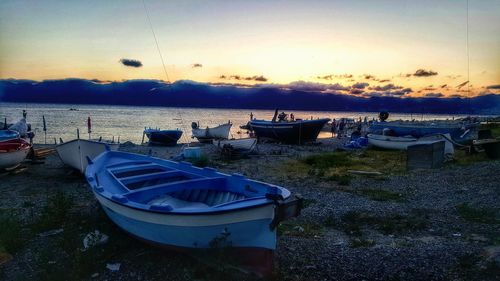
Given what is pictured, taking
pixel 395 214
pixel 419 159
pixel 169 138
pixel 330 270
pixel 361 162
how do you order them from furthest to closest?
pixel 169 138 → pixel 361 162 → pixel 419 159 → pixel 395 214 → pixel 330 270

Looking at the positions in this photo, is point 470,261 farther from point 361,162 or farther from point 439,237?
point 361,162

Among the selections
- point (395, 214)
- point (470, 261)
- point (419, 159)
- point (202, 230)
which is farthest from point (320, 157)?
point (202, 230)

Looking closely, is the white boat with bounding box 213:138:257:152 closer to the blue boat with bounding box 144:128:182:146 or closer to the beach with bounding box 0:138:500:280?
the beach with bounding box 0:138:500:280

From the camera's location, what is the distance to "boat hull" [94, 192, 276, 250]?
6.44 m

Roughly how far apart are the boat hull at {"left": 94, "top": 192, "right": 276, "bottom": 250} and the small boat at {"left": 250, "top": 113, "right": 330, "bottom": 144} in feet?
93.5

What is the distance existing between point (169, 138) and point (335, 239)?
96.1 feet

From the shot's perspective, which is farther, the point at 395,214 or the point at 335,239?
the point at 395,214

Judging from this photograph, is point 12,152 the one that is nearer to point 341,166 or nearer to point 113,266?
point 113,266

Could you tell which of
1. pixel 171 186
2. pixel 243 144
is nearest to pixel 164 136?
pixel 243 144

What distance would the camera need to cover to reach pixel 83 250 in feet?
26.5

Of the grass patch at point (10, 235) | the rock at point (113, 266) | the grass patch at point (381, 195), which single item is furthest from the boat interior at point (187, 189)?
the grass patch at point (381, 195)

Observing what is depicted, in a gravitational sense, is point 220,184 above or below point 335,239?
above

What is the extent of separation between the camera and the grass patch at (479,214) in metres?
10.0

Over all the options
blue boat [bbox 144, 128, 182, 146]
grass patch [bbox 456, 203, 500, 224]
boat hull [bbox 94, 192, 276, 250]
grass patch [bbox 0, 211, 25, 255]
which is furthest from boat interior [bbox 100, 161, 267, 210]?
blue boat [bbox 144, 128, 182, 146]
